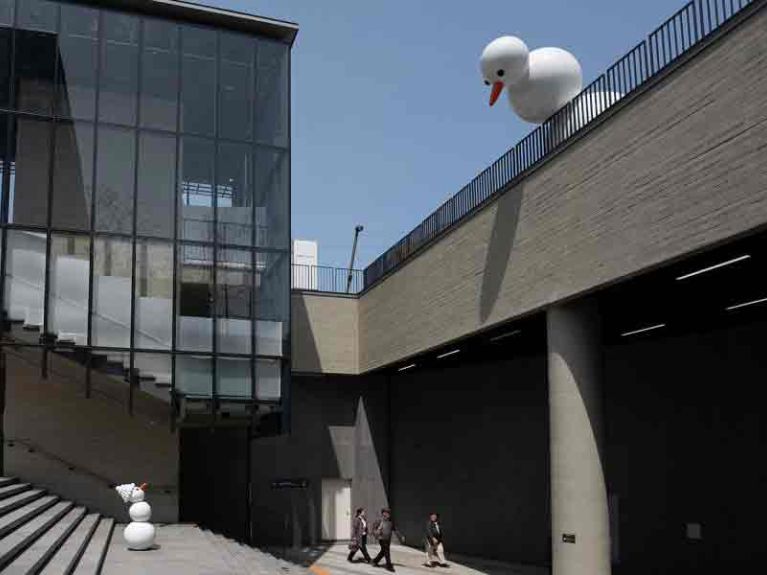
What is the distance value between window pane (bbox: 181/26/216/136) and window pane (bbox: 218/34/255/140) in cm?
27

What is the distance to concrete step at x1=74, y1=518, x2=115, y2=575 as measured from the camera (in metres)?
15.8

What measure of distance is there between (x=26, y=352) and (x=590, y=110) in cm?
1492

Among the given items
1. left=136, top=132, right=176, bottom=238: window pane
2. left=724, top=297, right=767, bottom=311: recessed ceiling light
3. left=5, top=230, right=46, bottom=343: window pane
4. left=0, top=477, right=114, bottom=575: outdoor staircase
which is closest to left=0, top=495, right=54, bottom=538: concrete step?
left=0, top=477, right=114, bottom=575: outdoor staircase

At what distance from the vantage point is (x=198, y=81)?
2522 cm

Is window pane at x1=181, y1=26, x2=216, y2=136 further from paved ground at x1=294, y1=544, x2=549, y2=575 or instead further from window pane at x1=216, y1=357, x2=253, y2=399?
paved ground at x1=294, y1=544, x2=549, y2=575

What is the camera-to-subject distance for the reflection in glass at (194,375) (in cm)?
2338

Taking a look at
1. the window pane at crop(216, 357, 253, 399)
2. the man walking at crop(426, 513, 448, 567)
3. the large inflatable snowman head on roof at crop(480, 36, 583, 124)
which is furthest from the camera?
the man walking at crop(426, 513, 448, 567)

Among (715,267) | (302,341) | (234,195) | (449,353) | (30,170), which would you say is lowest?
(449,353)

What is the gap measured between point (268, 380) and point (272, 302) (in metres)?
2.14

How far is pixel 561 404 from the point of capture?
17234mm

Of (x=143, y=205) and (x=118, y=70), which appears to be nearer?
(x=143, y=205)

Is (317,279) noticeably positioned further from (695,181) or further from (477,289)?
A: (695,181)

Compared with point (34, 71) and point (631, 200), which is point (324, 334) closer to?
point (34, 71)

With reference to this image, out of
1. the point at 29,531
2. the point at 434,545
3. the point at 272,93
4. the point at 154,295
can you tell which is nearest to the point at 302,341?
the point at 154,295
